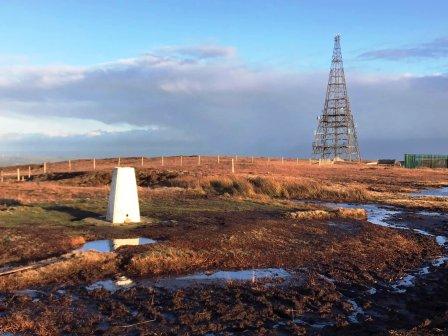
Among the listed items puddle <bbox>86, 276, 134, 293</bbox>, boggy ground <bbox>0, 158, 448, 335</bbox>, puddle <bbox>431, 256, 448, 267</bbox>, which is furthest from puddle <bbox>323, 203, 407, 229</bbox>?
puddle <bbox>86, 276, 134, 293</bbox>

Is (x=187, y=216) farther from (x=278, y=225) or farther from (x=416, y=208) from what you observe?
(x=416, y=208)

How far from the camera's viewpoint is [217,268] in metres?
11.6

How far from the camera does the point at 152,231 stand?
14.8 meters

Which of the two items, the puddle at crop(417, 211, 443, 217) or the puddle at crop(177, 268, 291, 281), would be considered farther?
the puddle at crop(417, 211, 443, 217)

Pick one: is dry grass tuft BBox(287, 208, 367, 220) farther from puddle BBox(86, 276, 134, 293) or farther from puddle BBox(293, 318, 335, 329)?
puddle BBox(293, 318, 335, 329)

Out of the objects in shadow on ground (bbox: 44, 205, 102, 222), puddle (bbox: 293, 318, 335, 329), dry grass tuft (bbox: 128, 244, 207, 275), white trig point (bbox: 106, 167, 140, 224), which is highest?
white trig point (bbox: 106, 167, 140, 224)

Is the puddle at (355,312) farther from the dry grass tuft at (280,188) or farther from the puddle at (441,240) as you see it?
the dry grass tuft at (280,188)

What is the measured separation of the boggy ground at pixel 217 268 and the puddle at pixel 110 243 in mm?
321

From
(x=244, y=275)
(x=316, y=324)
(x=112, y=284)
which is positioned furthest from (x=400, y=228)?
(x=112, y=284)

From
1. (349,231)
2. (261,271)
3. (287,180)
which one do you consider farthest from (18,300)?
(287,180)

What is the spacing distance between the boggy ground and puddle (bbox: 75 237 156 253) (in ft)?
1.05

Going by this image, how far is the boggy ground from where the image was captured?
313 inches

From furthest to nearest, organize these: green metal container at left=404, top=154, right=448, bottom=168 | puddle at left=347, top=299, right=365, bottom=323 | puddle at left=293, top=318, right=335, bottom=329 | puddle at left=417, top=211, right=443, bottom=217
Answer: green metal container at left=404, top=154, right=448, bottom=168
puddle at left=417, top=211, right=443, bottom=217
puddle at left=347, top=299, right=365, bottom=323
puddle at left=293, top=318, right=335, bottom=329

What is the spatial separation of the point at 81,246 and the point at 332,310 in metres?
6.57
